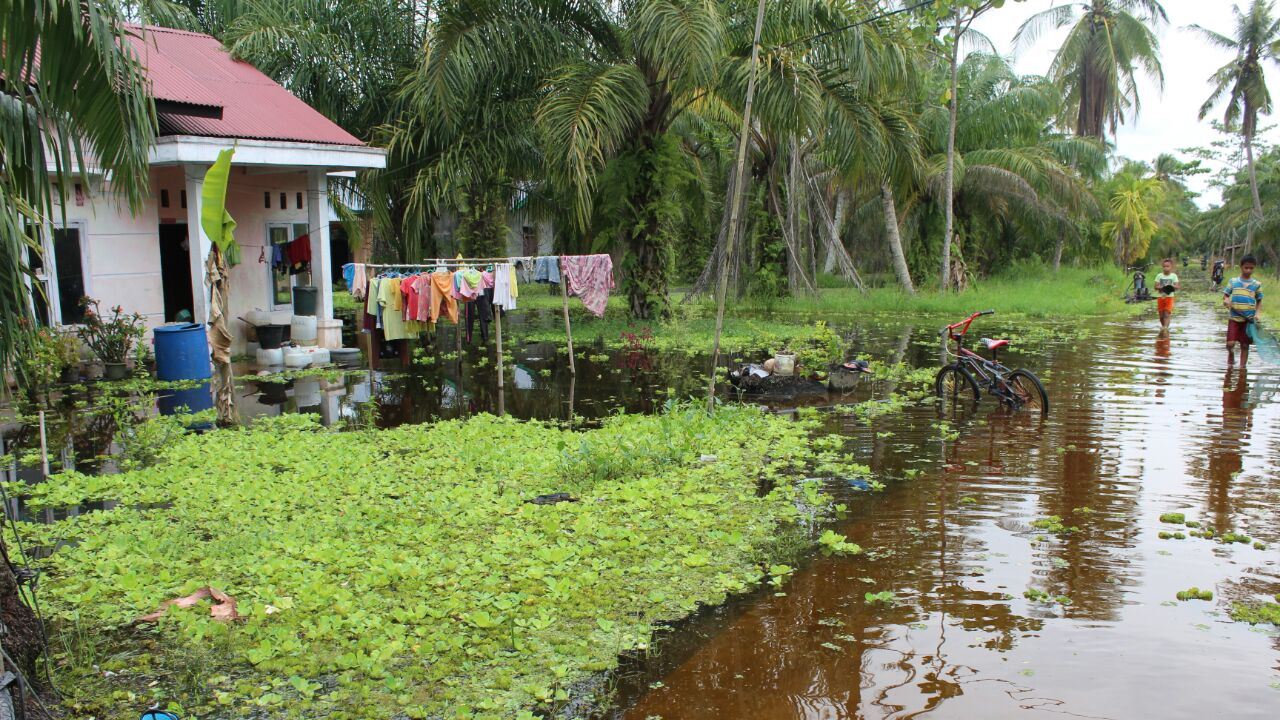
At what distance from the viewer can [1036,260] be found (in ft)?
135

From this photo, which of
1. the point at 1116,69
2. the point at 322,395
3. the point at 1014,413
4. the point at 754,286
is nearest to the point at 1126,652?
the point at 1014,413

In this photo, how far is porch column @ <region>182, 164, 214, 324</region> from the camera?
14586 mm

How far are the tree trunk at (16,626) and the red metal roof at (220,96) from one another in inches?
413

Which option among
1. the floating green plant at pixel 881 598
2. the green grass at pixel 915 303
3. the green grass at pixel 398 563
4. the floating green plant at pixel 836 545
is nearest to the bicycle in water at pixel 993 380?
the green grass at pixel 398 563

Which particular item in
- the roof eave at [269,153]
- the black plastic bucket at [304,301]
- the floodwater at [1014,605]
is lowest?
the floodwater at [1014,605]

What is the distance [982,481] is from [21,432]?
10049 millimetres

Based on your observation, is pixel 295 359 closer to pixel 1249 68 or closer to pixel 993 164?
pixel 993 164

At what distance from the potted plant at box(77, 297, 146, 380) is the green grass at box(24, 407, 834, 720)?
510 cm

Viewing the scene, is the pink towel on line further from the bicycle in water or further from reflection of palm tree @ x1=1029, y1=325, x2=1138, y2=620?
reflection of palm tree @ x1=1029, y1=325, x2=1138, y2=620

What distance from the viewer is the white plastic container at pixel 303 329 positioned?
1670 centimetres

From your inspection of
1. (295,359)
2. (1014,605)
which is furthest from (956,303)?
(1014,605)

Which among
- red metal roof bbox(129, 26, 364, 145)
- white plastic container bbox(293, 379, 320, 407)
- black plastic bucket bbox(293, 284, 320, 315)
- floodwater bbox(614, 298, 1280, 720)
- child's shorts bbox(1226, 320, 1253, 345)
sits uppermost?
red metal roof bbox(129, 26, 364, 145)

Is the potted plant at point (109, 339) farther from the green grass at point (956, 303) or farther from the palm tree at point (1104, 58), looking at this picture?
the palm tree at point (1104, 58)

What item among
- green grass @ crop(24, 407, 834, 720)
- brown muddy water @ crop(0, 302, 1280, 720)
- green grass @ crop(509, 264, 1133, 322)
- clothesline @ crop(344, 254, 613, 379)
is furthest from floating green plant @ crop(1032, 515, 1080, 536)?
green grass @ crop(509, 264, 1133, 322)
